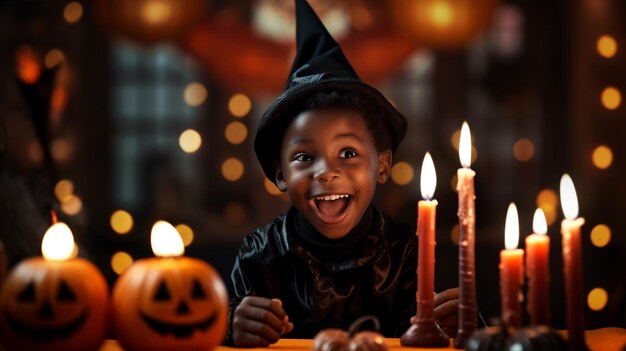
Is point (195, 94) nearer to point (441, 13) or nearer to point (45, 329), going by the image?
point (441, 13)

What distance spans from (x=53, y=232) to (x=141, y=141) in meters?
4.23

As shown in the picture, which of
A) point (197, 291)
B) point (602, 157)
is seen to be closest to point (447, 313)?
point (197, 291)

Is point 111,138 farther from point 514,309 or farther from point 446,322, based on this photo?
point 514,309

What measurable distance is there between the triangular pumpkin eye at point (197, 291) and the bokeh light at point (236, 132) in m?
4.08

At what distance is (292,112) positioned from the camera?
1.86m

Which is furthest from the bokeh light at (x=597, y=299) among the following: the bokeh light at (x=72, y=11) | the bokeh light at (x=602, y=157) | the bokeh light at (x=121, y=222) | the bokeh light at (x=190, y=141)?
the bokeh light at (x=72, y=11)

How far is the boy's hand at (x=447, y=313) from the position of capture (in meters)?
1.63

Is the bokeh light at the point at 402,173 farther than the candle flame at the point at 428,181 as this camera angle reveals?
Yes

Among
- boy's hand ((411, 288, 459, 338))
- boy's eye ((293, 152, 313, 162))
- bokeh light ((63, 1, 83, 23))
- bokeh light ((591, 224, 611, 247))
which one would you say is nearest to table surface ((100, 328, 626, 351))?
boy's hand ((411, 288, 459, 338))

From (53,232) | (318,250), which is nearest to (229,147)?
(318,250)

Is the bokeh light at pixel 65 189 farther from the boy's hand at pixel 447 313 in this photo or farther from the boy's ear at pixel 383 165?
the boy's hand at pixel 447 313

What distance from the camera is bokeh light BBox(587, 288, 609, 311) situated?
173 inches

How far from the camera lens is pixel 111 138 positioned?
542 centimetres

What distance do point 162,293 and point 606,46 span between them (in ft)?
13.9
